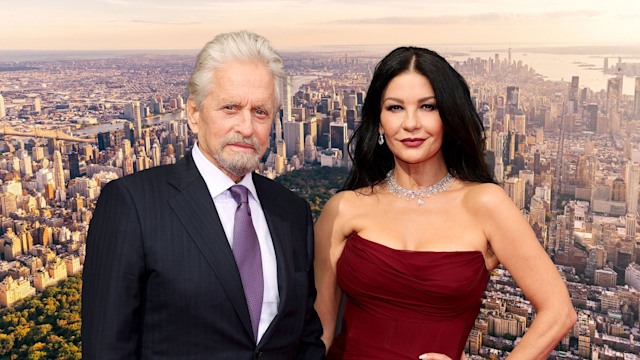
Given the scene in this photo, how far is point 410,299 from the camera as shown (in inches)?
73.0

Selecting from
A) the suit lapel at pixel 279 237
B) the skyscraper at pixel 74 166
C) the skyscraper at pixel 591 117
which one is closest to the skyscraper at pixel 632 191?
the skyscraper at pixel 591 117

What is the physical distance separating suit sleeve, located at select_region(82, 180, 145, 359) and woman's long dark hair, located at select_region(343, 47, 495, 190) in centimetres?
94

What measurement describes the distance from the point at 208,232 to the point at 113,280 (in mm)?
240

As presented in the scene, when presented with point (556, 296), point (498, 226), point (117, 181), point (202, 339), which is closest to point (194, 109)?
point (117, 181)

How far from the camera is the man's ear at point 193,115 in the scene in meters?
1.50

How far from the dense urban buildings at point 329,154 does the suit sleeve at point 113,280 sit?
547 centimetres

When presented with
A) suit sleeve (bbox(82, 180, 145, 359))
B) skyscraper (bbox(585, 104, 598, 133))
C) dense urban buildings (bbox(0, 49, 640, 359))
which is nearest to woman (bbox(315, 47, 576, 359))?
suit sleeve (bbox(82, 180, 145, 359))

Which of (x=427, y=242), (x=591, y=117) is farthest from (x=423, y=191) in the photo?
(x=591, y=117)

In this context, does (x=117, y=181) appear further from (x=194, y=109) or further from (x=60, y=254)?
(x=60, y=254)

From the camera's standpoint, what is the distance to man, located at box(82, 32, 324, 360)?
1299 millimetres

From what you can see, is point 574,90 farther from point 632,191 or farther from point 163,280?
point 163,280

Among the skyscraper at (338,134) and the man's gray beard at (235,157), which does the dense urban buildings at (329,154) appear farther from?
A: the man's gray beard at (235,157)

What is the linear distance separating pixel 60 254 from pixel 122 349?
27.0ft

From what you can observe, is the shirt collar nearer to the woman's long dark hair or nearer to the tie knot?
the tie knot
